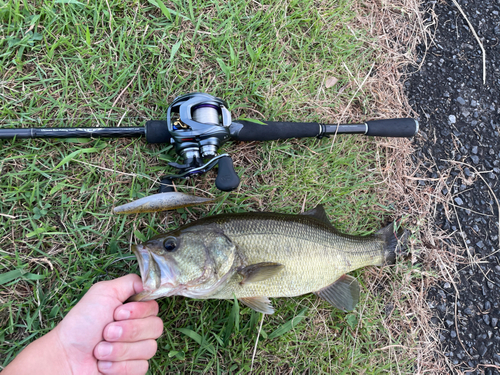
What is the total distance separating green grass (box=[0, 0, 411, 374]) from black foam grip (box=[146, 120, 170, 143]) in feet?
0.59

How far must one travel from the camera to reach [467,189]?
337 cm

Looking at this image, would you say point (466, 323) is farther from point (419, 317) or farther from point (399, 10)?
point (399, 10)

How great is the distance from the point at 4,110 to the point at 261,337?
276cm

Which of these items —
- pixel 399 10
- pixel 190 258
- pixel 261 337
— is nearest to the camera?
pixel 190 258

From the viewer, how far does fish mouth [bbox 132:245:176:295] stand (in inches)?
77.9

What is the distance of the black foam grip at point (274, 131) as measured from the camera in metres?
2.66

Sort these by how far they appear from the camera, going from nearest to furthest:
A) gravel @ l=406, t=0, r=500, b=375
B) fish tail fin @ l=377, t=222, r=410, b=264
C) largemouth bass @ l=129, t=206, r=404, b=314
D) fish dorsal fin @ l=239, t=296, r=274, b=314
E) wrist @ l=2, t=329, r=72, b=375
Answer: wrist @ l=2, t=329, r=72, b=375, largemouth bass @ l=129, t=206, r=404, b=314, fish dorsal fin @ l=239, t=296, r=274, b=314, fish tail fin @ l=377, t=222, r=410, b=264, gravel @ l=406, t=0, r=500, b=375

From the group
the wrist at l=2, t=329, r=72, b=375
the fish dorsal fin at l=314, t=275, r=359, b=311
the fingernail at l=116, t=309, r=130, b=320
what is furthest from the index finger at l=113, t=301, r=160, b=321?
the fish dorsal fin at l=314, t=275, r=359, b=311

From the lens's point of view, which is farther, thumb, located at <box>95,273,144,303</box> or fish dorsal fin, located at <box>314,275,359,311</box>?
fish dorsal fin, located at <box>314,275,359,311</box>

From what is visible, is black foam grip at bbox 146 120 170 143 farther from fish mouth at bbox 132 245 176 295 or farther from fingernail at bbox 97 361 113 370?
fingernail at bbox 97 361 113 370

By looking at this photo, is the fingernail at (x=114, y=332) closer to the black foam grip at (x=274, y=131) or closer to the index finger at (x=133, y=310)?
the index finger at (x=133, y=310)

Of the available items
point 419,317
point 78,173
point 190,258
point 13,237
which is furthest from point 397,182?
point 13,237

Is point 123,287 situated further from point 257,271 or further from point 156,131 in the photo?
point 156,131

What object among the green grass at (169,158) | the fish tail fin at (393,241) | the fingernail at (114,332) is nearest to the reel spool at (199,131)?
the green grass at (169,158)
